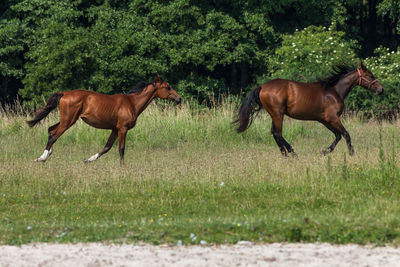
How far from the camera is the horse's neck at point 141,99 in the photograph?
1551 cm

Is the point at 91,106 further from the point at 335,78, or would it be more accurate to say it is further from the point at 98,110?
the point at 335,78

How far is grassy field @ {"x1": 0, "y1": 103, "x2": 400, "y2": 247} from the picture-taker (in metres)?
8.36

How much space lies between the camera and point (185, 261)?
278 inches

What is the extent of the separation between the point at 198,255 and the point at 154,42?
91.2ft

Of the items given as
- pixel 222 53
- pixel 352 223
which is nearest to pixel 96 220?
pixel 352 223

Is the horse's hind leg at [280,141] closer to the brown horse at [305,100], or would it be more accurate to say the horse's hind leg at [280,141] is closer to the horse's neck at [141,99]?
the brown horse at [305,100]

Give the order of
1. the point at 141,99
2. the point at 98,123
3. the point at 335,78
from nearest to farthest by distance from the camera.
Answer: the point at 98,123
the point at 141,99
the point at 335,78

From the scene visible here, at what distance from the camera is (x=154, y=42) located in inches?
1356

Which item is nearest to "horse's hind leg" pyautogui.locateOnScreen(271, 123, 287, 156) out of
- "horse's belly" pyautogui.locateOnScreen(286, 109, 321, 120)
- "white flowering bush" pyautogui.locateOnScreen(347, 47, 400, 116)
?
"horse's belly" pyautogui.locateOnScreen(286, 109, 321, 120)

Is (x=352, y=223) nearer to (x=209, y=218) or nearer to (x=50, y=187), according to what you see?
(x=209, y=218)

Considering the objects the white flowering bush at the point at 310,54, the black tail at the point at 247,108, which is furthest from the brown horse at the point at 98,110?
the white flowering bush at the point at 310,54

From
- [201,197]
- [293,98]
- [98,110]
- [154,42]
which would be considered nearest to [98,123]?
[98,110]

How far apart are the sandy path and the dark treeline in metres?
23.3

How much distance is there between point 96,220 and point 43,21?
26.5m
